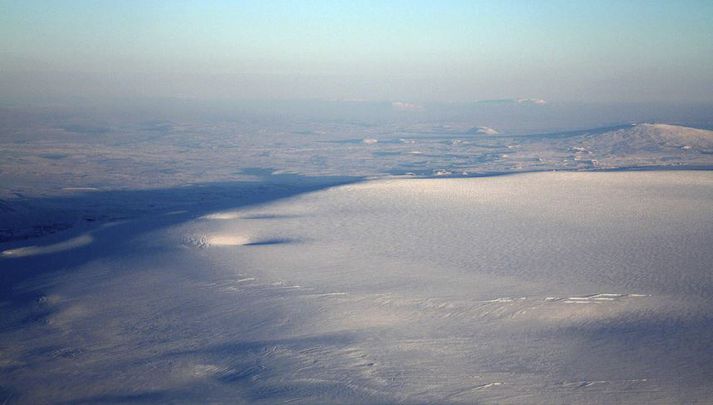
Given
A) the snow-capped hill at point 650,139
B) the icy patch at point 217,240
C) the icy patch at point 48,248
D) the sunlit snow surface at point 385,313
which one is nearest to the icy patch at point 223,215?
the sunlit snow surface at point 385,313

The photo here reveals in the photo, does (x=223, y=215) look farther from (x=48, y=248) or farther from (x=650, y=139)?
(x=650, y=139)

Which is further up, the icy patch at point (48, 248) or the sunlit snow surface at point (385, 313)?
the icy patch at point (48, 248)

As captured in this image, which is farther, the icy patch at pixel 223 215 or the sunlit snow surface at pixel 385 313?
the icy patch at pixel 223 215

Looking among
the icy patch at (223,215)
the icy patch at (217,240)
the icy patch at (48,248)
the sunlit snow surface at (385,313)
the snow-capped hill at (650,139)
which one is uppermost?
the snow-capped hill at (650,139)

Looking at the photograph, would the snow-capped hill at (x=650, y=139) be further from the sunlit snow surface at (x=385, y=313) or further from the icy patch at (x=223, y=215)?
the icy patch at (x=223, y=215)

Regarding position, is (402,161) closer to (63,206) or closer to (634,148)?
(634,148)

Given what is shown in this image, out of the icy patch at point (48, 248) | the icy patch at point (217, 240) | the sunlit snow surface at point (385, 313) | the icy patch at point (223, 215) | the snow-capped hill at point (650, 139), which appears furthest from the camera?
the snow-capped hill at point (650, 139)

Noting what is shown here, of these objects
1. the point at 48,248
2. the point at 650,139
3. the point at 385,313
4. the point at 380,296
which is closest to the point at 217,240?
the point at 48,248

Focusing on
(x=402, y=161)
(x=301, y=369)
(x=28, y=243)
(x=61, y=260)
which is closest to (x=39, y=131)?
(x=402, y=161)
